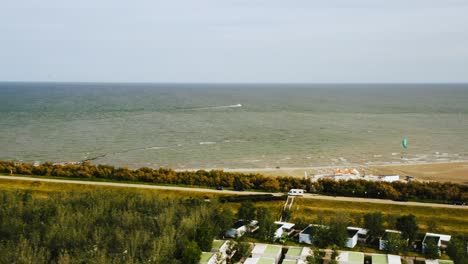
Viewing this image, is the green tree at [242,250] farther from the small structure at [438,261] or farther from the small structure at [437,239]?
the small structure at [437,239]

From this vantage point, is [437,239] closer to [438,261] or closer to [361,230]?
[438,261]

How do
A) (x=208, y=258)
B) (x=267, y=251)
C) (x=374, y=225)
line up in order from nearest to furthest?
(x=208, y=258)
(x=267, y=251)
(x=374, y=225)

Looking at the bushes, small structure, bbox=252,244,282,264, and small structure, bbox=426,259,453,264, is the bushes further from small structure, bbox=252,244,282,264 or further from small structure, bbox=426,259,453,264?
small structure, bbox=426,259,453,264

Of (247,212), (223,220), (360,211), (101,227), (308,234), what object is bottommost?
(360,211)

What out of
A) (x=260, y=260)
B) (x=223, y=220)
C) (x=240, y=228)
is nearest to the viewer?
(x=260, y=260)

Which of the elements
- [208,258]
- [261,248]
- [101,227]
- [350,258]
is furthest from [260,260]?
[101,227]

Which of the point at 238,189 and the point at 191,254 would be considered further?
the point at 238,189

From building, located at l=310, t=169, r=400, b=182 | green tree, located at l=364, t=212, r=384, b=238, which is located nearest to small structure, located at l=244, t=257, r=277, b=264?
green tree, located at l=364, t=212, r=384, b=238
